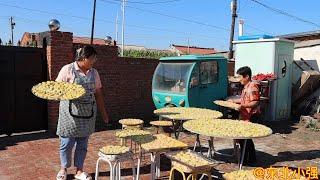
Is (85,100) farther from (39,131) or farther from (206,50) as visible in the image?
(206,50)

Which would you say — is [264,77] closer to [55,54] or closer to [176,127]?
[176,127]

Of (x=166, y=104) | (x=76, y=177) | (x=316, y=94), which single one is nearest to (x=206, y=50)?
(x=316, y=94)

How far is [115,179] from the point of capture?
5.27 m

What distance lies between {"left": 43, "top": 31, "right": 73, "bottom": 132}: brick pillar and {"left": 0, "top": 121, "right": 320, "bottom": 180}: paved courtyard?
51 centimetres

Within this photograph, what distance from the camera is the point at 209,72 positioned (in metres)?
10.1

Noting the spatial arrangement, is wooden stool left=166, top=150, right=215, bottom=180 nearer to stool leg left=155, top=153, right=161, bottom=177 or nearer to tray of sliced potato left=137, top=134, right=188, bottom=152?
tray of sliced potato left=137, top=134, right=188, bottom=152

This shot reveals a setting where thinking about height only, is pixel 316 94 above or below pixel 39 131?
above

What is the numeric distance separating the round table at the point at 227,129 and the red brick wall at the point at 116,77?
16.7 ft

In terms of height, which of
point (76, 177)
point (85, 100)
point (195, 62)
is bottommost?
point (76, 177)

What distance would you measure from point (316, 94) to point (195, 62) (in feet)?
17.8

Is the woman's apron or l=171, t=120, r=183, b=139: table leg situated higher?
the woman's apron

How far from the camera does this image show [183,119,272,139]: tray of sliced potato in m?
4.83

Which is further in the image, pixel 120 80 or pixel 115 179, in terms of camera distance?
pixel 120 80

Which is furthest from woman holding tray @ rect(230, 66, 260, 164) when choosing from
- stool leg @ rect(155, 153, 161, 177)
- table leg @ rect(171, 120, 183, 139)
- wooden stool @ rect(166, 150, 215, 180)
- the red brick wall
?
the red brick wall
